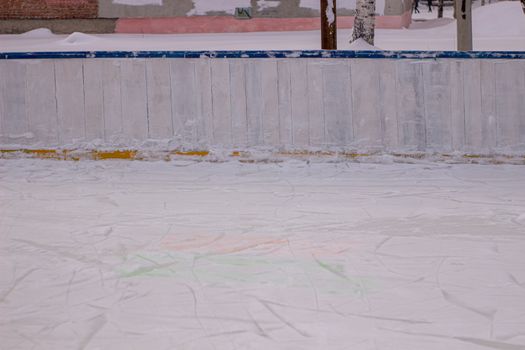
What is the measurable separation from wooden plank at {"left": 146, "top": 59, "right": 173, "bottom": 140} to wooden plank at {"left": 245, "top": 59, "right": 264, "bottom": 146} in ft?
2.61

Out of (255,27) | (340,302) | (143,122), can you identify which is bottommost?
(340,302)

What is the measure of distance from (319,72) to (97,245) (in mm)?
3903

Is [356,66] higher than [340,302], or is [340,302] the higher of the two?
[356,66]

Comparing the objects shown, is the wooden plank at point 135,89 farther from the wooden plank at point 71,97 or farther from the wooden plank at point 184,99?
the wooden plank at point 71,97

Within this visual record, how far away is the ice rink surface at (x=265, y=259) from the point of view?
170 inches

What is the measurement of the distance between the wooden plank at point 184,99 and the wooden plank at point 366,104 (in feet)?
5.23

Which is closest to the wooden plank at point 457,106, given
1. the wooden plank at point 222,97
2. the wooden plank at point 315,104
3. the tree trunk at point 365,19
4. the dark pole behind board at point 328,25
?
the wooden plank at point 315,104

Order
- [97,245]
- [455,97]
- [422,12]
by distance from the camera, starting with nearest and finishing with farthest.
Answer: [97,245] → [455,97] → [422,12]

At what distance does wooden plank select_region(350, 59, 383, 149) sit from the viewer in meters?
9.21

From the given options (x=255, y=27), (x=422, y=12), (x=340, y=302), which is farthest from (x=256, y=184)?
(x=422, y=12)

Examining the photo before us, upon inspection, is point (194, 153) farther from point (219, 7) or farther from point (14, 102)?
point (219, 7)

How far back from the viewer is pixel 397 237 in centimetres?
616

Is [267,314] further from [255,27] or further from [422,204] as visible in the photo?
[255,27]

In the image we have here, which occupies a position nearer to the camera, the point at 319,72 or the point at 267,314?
the point at 267,314
